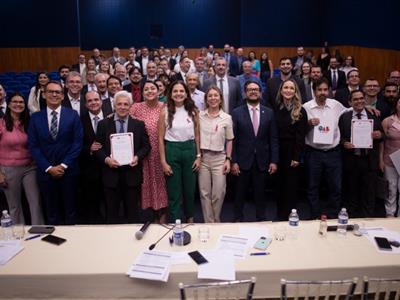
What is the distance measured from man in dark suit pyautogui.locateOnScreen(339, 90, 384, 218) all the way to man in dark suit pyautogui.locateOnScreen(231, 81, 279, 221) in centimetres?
83

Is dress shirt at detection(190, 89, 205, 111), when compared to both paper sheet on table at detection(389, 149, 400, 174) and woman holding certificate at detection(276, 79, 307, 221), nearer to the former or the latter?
woman holding certificate at detection(276, 79, 307, 221)

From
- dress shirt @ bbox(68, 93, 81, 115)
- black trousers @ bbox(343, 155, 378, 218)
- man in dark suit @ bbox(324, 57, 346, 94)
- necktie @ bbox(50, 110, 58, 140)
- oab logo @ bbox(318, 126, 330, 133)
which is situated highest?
man in dark suit @ bbox(324, 57, 346, 94)

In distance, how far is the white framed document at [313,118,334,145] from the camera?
438 centimetres

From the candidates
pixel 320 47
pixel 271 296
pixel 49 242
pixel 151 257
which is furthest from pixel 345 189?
pixel 320 47

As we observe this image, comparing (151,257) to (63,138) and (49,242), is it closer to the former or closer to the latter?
(49,242)

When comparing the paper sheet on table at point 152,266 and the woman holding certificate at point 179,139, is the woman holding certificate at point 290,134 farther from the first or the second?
the paper sheet on table at point 152,266

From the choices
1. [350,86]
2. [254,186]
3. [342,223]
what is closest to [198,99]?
[254,186]

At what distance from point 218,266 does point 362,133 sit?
2.63 m

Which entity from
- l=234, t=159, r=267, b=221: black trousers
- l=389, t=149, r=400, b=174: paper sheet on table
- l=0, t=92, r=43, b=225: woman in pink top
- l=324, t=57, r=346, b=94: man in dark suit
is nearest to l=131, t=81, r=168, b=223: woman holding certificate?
l=234, t=159, r=267, b=221: black trousers

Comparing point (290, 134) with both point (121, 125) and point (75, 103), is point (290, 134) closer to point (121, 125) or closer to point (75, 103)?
point (121, 125)

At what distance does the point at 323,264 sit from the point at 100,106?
2.98 metres

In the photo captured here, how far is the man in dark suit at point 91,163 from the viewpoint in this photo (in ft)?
14.6

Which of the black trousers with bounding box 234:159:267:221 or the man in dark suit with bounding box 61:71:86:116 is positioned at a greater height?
the man in dark suit with bounding box 61:71:86:116

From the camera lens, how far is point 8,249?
2.79 meters
